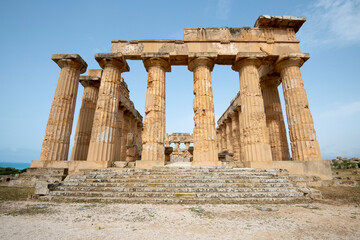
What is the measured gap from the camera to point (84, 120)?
13758mm

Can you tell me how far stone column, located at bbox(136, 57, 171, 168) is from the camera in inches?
400

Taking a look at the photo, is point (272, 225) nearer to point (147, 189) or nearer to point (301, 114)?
point (147, 189)

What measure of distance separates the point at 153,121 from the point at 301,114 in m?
9.80

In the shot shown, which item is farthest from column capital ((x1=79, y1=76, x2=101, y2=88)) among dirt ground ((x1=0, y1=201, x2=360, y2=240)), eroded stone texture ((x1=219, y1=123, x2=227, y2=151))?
eroded stone texture ((x1=219, y1=123, x2=227, y2=151))

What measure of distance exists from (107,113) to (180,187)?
7325 millimetres

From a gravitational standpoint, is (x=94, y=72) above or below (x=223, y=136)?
above

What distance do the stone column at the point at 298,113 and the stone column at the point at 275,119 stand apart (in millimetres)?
2135

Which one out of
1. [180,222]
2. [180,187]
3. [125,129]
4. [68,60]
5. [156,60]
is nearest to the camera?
[180,222]

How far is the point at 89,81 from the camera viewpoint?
1427cm

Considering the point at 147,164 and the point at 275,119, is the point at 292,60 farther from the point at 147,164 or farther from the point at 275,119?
the point at 147,164

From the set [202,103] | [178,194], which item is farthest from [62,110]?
[178,194]

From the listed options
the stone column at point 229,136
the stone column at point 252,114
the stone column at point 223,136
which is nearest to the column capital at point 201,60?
the stone column at point 252,114

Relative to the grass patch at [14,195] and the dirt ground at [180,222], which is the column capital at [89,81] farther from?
the dirt ground at [180,222]

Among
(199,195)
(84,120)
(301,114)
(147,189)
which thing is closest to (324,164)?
(301,114)
